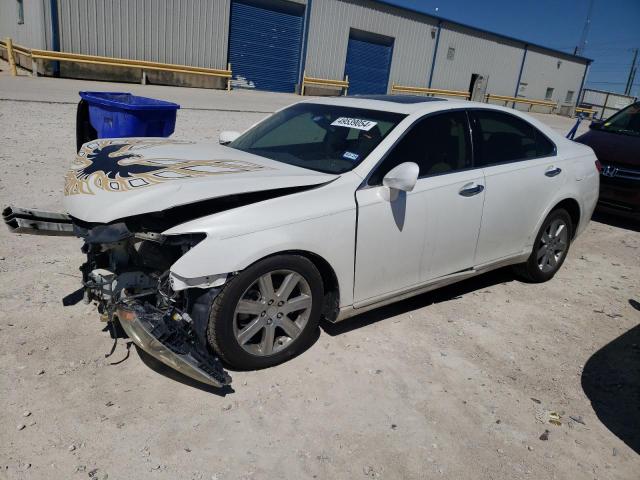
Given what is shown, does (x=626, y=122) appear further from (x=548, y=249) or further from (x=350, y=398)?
(x=350, y=398)

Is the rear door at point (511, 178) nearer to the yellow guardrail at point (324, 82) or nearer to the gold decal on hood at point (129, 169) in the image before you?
the gold decal on hood at point (129, 169)

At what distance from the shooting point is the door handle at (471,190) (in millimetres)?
3895

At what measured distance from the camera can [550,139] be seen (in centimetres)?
486

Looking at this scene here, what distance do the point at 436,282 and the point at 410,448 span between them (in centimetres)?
150

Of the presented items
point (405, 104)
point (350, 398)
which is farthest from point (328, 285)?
point (405, 104)

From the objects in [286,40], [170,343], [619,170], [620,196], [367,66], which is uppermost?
[286,40]

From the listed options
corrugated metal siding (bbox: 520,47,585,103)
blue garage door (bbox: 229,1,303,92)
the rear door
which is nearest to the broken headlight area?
the rear door

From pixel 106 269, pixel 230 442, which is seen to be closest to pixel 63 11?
pixel 106 269

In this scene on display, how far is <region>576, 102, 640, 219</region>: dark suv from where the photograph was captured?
278 inches

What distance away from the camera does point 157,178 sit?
9.84ft

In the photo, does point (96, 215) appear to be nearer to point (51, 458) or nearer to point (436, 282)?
point (51, 458)

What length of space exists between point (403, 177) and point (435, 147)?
74 centimetres

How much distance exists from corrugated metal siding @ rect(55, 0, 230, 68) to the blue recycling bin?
15233mm

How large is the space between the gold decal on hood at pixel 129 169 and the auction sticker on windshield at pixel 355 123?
32.4 inches
